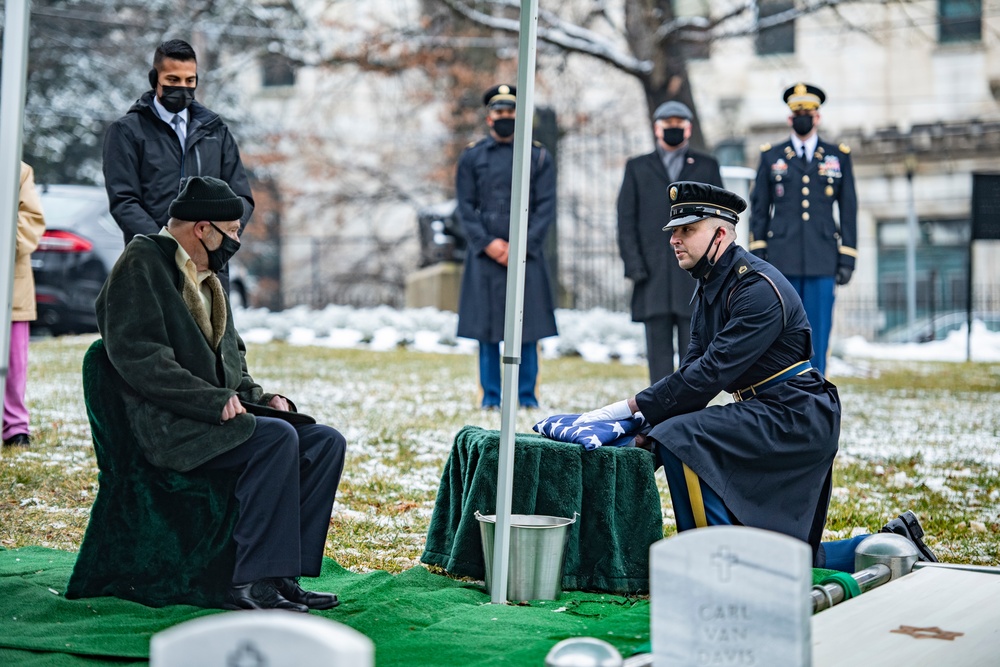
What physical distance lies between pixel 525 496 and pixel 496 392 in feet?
15.5

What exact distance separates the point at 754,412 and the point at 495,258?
16.7 feet

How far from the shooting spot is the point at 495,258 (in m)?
9.93

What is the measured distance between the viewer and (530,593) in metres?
4.97

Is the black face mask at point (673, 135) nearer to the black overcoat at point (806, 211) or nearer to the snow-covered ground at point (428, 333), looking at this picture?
the black overcoat at point (806, 211)

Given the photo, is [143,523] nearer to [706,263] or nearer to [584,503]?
[584,503]

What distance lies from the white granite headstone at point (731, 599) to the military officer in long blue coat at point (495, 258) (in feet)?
22.5

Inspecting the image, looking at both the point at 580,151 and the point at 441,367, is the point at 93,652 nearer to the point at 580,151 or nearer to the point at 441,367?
the point at 441,367

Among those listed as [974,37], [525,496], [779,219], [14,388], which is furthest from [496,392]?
[974,37]

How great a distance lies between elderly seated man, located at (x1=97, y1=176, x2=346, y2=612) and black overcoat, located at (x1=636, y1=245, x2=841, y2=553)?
140cm

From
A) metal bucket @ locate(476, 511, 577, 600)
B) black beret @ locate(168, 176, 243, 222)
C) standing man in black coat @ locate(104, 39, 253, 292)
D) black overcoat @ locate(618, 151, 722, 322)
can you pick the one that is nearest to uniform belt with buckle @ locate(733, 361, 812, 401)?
metal bucket @ locate(476, 511, 577, 600)

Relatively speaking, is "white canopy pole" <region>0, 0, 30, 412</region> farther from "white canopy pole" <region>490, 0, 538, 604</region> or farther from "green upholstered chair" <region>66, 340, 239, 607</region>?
"white canopy pole" <region>490, 0, 538, 604</region>

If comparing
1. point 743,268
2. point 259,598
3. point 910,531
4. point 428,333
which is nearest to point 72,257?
point 428,333

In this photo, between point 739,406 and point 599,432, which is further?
point 599,432

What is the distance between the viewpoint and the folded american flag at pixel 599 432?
5.18 m
